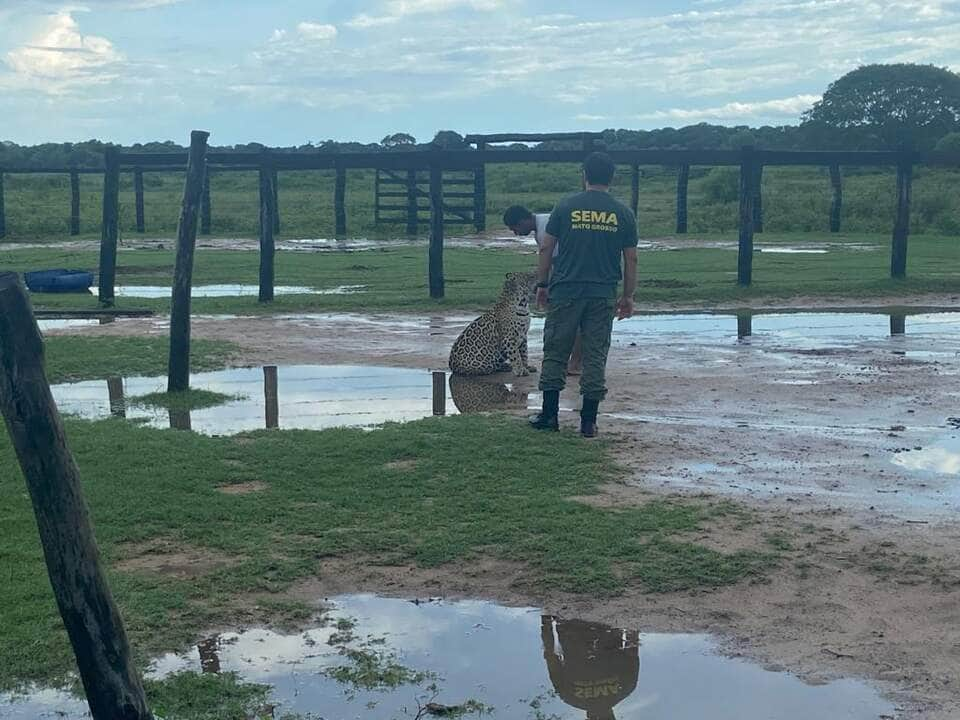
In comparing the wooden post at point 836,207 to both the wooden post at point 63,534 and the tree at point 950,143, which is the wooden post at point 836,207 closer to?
the tree at point 950,143

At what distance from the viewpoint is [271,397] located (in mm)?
11734

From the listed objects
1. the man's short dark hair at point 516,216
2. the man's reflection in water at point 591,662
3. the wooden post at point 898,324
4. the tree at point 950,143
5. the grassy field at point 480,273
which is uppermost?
the tree at point 950,143

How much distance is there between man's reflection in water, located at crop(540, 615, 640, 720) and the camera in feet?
17.2

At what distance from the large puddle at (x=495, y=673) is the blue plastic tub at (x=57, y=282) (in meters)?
16.2

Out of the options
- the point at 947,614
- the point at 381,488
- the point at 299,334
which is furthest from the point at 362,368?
the point at 947,614

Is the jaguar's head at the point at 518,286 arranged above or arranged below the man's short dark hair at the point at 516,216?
below

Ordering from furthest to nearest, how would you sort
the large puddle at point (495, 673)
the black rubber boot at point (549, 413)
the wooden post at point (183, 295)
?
1. the wooden post at point (183, 295)
2. the black rubber boot at point (549, 413)
3. the large puddle at point (495, 673)

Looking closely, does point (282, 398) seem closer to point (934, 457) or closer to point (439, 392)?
point (439, 392)

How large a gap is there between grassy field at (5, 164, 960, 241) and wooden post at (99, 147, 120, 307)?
1677 cm

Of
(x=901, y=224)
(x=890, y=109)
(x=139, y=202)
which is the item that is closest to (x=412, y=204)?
(x=139, y=202)

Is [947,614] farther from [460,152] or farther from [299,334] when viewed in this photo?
[460,152]

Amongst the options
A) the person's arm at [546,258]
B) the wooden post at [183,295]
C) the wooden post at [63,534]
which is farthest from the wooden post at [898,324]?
the wooden post at [63,534]

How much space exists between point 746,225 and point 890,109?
121 feet

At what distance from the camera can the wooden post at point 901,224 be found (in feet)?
68.5
